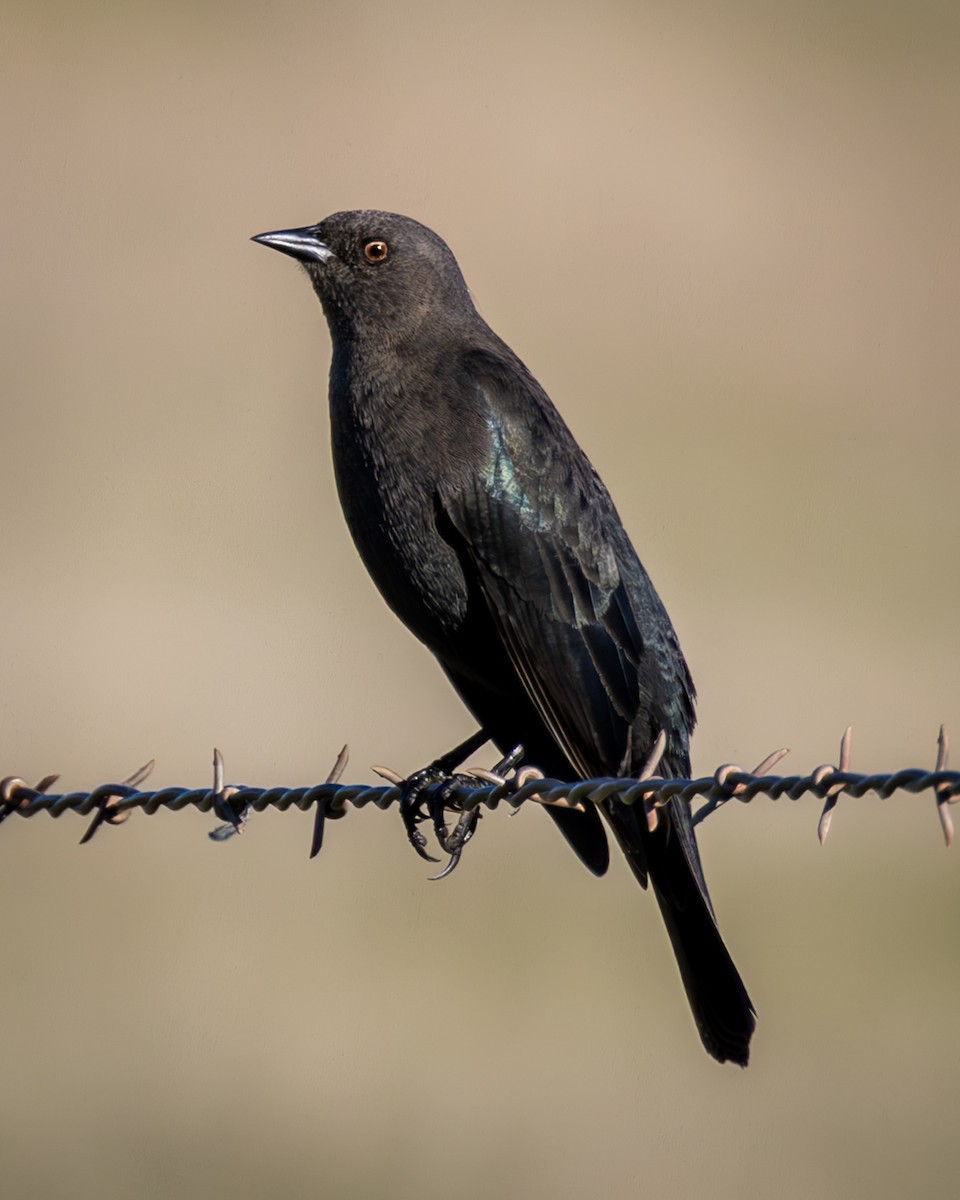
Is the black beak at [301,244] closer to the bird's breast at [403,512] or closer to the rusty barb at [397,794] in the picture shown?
the bird's breast at [403,512]

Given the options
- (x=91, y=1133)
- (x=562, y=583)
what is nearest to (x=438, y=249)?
(x=562, y=583)

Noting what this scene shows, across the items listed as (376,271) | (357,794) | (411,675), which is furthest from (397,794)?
(411,675)

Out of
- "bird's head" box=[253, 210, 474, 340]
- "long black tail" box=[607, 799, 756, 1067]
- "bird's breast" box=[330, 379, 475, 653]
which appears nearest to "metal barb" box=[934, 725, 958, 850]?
"long black tail" box=[607, 799, 756, 1067]

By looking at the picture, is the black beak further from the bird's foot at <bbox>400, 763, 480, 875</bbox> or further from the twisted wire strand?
the twisted wire strand

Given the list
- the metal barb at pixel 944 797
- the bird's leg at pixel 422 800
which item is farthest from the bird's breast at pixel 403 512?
the metal barb at pixel 944 797

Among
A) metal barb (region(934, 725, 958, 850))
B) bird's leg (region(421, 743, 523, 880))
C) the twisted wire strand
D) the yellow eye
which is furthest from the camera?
the yellow eye

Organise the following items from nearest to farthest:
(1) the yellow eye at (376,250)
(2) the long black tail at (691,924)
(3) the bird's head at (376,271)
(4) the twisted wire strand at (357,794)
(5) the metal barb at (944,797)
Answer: (5) the metal barb at (944,797)
(4) the twisted wire strand at (357,794)
(2) the long black tail at (691,924)
(3) the bird's head at (376,271)
(1) the yellow eye at (376,250)

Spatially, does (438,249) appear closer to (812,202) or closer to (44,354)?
(44,354)

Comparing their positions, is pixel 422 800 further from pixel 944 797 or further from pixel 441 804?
pixel 944 797

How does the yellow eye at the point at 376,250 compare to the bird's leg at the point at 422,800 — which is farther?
the yellow eye at the point at 376,250
